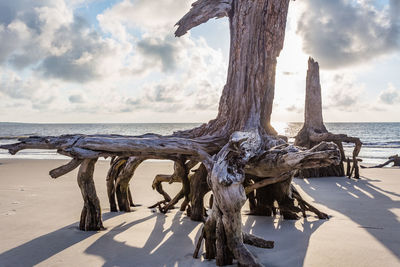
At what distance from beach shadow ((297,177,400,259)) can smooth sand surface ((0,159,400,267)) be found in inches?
0.5

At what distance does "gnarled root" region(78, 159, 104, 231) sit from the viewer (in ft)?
14.1

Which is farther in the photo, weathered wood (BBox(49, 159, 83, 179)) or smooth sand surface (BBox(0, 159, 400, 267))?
weathered wood (BBox(49, 159, 83, 179))

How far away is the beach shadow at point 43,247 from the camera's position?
132 inches

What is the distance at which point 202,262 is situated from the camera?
3.13 metres

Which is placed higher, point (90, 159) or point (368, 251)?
point (90, 159)

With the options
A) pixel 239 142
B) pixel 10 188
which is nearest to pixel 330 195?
pixel 239 142

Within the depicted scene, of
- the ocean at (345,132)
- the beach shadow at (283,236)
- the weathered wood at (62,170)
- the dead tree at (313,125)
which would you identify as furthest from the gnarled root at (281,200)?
the ocean at (345,132)

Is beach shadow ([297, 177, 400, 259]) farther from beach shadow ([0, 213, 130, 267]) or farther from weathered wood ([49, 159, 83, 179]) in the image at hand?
weathered wood ([49, 159, 83, 179])

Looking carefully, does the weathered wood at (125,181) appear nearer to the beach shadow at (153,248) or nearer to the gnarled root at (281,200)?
the beach shadow at (153,248)

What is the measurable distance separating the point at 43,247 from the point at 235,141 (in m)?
2.73

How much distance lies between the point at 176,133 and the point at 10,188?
5.58 meters

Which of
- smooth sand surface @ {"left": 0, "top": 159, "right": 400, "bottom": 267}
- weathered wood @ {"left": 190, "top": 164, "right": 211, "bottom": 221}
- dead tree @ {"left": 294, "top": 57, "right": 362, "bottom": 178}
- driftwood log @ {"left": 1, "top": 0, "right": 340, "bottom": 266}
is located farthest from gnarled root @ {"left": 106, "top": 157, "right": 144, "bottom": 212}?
dead tree @ {"left": 294, "top": 57, "right": 362, "bottom": 178}

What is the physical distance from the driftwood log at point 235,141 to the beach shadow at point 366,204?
103cm

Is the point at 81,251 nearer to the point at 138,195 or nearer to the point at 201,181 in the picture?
the point at 201,181
